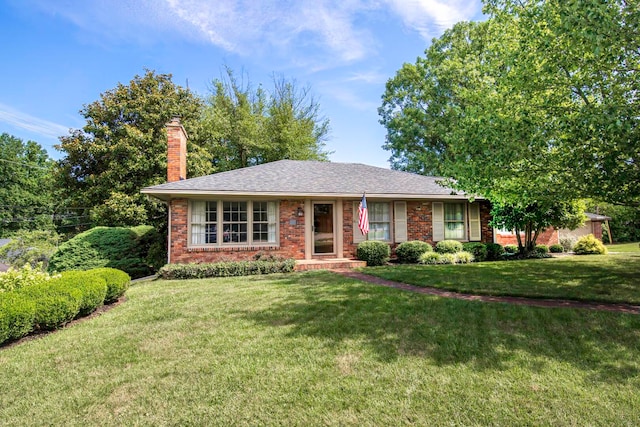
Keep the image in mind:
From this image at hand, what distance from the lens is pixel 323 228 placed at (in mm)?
12617

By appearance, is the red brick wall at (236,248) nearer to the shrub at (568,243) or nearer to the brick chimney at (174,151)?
the brick chimney at (174,151)

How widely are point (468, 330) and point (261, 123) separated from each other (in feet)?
79.2

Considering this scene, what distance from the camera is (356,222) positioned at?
12688 millimetres

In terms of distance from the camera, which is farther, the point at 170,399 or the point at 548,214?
the point at 548,214

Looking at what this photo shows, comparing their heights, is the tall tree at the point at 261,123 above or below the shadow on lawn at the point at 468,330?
above

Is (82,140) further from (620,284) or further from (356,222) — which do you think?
(620,284)

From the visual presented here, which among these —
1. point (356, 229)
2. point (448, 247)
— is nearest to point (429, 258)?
point (448, 247)

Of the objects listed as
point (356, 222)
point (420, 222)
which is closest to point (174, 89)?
point (356, 222)

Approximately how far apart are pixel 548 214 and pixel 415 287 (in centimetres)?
905

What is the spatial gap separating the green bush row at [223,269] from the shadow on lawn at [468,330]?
4.06m

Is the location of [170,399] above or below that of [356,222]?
below

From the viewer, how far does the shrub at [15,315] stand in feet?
14.7

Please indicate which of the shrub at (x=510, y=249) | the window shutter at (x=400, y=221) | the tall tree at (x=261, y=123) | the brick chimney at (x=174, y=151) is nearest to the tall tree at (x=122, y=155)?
the tall tree at (x=261, y=123)

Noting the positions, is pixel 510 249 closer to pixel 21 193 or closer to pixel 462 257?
pixel 462 257
